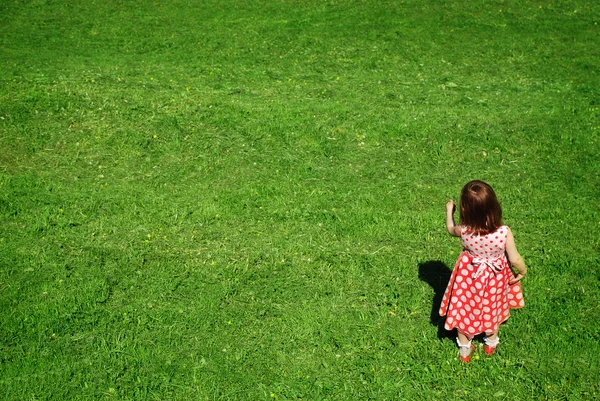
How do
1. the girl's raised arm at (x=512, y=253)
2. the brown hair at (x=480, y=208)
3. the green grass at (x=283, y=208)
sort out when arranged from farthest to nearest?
the green grass at (x=283, y=208) < the girl's raised arm at (x=512, y=253) < the brown hair at (x=480, y=208)

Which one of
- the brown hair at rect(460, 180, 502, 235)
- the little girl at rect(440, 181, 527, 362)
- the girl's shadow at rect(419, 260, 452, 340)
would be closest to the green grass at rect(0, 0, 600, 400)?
the girl's shadow at rect(419, 260, 452, 340)

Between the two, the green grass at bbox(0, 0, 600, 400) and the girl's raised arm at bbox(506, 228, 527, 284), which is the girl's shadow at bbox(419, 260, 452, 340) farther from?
the girl's raised arm at bbox(506, 228, 527, 284)

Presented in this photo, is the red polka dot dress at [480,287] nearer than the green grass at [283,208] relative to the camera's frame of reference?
Yes

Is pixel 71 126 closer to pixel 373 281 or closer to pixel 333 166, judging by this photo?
pixel 333 166

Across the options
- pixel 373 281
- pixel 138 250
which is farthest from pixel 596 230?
pixel 138 250

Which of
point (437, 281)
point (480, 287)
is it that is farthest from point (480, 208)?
point (437, 281)

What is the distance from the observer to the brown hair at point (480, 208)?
18.2ft

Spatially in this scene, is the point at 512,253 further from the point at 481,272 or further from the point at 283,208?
the point at 283,208

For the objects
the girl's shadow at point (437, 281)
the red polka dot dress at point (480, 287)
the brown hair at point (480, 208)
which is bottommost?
the girl's shadow at point (437, 281)

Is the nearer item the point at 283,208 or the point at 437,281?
the point at 437,281

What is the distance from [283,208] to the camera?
28.4 feet

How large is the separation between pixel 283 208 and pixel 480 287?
3.36m

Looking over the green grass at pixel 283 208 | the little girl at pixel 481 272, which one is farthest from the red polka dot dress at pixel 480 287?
the green grass at pixel 283 208

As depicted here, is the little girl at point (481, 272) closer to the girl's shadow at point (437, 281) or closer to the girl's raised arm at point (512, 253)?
the girl's raised arm at point (512, 253)
